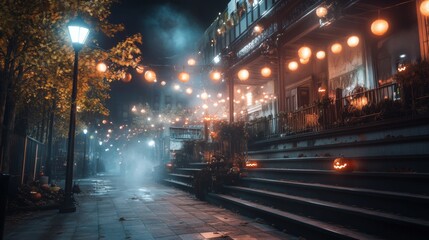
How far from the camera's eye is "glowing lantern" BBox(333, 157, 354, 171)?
714cm

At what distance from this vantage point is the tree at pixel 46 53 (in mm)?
8836

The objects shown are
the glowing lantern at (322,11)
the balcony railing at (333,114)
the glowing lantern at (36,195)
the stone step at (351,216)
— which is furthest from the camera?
the glowing lantern at (322,11)

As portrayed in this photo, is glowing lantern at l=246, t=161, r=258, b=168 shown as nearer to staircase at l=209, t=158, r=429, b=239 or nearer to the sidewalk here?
the sidewalk

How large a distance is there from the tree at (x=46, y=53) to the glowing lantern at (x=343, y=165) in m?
8.66

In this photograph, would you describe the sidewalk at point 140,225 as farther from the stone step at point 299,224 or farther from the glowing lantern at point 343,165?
the glowing lantern at point 343,165

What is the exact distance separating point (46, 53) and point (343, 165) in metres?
9.04

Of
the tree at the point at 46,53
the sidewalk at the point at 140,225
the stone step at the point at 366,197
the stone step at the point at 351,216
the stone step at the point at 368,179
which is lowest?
the sidewalk at the point at 140,225

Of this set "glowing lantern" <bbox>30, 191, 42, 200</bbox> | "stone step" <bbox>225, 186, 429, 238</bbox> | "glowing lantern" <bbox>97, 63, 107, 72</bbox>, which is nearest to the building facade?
"stone step" <bbox>225, 186, 429, 238</bbox>

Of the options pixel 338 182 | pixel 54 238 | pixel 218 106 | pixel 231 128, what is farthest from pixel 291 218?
pixel 218 106

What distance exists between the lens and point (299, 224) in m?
6.27

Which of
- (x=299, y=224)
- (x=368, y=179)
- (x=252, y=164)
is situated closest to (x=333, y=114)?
(x=252, y=164)

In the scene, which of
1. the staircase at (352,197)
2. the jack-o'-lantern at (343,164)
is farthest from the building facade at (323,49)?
the jack-o'-lantern at (343,164)

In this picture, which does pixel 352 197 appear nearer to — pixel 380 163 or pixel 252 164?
pixel 380 163

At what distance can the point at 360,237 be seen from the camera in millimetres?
4957
